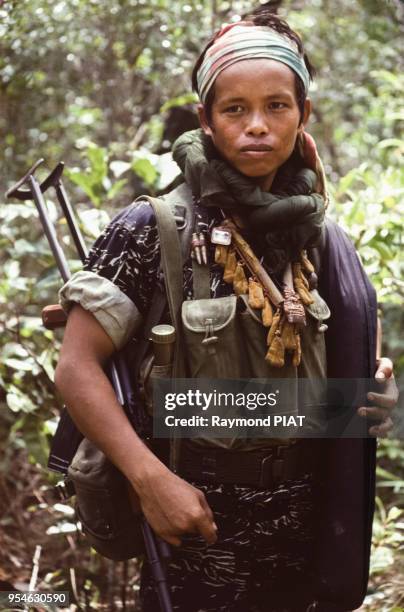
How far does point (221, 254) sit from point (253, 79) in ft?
1.58

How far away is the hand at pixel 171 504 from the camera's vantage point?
1.90 meters

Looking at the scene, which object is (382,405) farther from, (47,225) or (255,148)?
(47,225)

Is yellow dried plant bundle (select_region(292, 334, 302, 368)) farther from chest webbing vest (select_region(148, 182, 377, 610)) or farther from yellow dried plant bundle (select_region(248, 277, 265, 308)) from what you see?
chest webbing vest (select_region(148, 182, 377, 610))

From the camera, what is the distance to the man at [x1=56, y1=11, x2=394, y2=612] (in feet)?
6.38

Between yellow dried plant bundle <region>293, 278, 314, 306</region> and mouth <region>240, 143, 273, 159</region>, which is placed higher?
mouth <region>240, 143, 273, 159</region>

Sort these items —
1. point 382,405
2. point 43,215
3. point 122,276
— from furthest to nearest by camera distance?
point 43,215 < point 382,405 < point 122,276

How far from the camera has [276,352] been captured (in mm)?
2035

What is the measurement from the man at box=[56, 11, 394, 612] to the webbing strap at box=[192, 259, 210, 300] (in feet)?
0.07

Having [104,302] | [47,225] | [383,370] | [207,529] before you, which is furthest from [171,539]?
[47,225]

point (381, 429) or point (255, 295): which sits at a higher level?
point (255, 295)

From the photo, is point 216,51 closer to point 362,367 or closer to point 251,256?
point 251,256

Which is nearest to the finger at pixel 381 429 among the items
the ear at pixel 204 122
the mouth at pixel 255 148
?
the mouth at pixel 255 148

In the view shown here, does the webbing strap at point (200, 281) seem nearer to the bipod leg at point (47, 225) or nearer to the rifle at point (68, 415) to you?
the rifle at point (68, 415)

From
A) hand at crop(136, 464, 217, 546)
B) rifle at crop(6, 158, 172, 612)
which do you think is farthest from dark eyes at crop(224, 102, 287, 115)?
hand at crop(136, 464, 217, 546)
